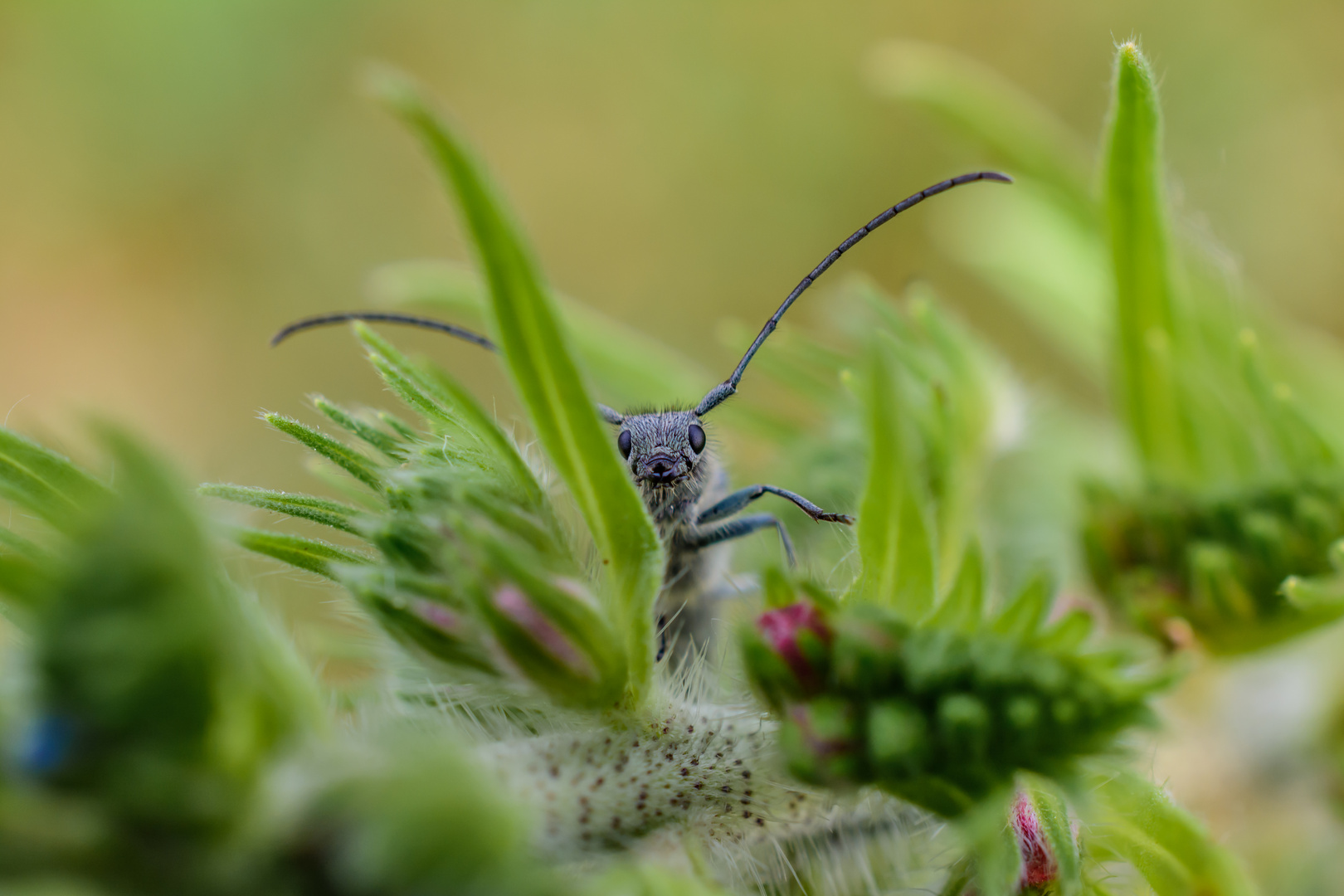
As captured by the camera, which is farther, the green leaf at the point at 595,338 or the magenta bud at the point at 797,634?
the green leaf at the point at 595,338

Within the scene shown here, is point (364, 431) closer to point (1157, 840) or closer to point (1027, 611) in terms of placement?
point (1027, 611)

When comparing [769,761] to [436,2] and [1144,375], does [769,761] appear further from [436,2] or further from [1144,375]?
[436,2]

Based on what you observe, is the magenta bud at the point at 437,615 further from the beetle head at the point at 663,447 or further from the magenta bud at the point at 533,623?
the beetle head at the point at 663,447

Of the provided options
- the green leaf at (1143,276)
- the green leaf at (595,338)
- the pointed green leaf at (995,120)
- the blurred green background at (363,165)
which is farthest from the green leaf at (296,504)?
the blurred green background at (363,165)

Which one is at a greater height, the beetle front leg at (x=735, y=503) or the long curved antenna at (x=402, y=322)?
the long curved antenna at (x=402, y=322)

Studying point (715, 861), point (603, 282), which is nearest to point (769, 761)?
point (715, 861)
